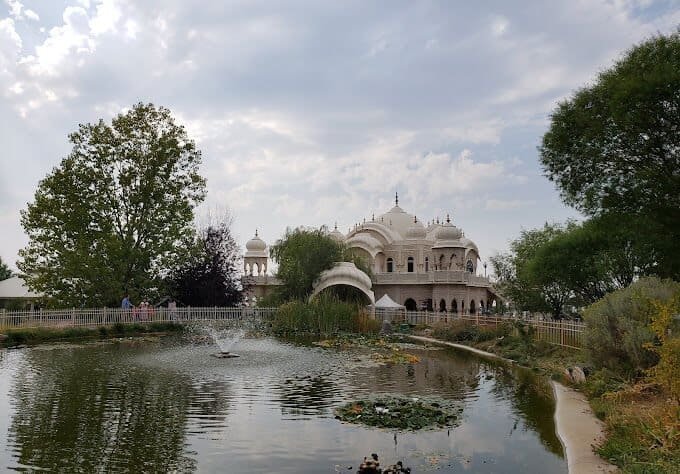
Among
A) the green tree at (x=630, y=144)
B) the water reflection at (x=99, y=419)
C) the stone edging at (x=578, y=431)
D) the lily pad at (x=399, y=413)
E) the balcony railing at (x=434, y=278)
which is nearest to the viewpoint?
the stone edging at (x=578, y=431)

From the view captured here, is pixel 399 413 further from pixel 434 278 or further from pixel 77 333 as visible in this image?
pixel 434 278

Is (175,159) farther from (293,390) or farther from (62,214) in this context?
(293,390)

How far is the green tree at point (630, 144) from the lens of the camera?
17.4 meters

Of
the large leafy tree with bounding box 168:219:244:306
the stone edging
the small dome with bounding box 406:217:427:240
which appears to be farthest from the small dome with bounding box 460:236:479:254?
the stone edging

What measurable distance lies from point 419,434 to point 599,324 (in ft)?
20.2

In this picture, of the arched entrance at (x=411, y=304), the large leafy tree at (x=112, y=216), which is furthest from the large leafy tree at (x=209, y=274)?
the arched entrance at (x=411, y=304)

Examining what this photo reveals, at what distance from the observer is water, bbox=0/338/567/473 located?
7.65 meters

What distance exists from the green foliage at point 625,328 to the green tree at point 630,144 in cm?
538

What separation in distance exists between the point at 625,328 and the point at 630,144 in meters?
8.28

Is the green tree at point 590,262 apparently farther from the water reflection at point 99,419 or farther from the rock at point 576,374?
the water reflection at point 99,419

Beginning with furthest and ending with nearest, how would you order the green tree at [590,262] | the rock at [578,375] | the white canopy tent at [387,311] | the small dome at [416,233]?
the small dome at [416,233], the white canopy tent at [387,311], the green tree at [590,262], the rock at [578,375]

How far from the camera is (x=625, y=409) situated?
966 centimetres

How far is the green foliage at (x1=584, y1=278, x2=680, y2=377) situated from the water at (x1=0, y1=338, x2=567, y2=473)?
1622 millimetres

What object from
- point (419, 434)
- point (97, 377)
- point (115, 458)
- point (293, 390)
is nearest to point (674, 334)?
point (419, 434)
